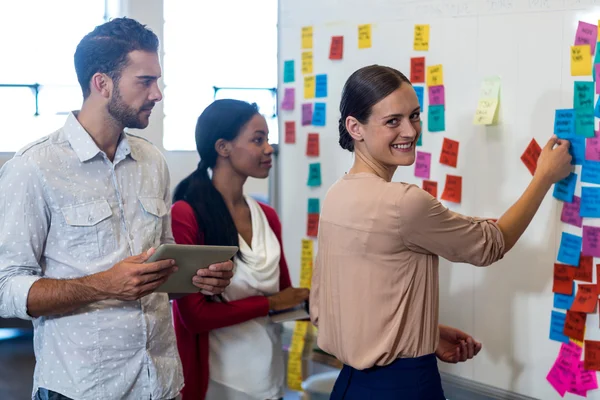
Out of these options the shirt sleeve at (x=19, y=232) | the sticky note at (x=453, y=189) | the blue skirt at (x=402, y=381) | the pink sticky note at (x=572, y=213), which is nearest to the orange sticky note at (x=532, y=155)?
the pink sticky note at (x=572, y=213)

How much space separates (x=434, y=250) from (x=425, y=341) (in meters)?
0.21

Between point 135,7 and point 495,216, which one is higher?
point 135,7

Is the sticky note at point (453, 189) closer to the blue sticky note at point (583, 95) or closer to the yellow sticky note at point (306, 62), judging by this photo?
the blue sticky note at point (583, 95)

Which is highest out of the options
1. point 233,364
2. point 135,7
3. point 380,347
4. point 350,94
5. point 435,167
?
point 135,7

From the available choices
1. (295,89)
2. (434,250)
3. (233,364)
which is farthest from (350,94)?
(295,89)

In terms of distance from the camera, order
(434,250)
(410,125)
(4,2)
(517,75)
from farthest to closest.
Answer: (4,2) < (517,75) < (410,125) < (434,250)

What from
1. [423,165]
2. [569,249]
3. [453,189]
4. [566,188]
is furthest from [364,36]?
[569,249]

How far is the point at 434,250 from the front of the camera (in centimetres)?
167

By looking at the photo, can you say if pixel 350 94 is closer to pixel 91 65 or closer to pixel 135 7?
pixel 91 65

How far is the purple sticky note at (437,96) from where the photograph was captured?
2.45 metres

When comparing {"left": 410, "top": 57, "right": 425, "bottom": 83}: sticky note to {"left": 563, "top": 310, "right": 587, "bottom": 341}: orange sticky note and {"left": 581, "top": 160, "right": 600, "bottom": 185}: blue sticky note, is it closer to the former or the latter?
{"left": 581, "top": 160, "right": 600, "bottom": 185}: blue sticky note

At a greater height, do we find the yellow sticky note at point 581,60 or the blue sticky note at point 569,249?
the yellow sticky note at point 581,60

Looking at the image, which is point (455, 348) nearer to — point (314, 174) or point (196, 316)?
point (196, 316)

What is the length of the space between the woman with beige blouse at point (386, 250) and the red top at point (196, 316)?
1.63 ft
